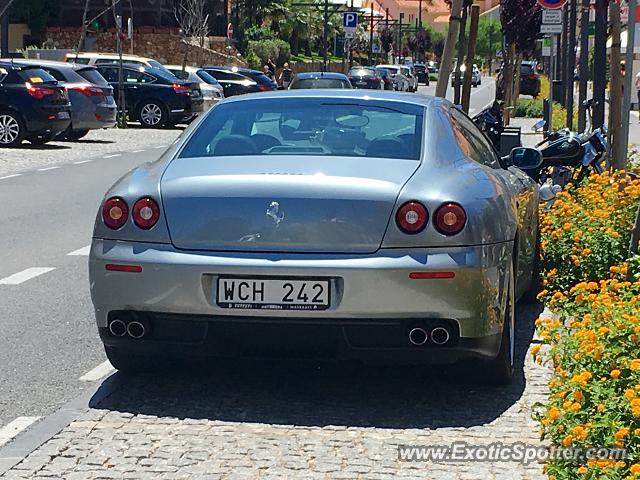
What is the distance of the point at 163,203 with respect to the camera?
6.60 metres

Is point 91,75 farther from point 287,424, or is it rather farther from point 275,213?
point 287,424

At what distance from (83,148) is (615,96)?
16.6 meters

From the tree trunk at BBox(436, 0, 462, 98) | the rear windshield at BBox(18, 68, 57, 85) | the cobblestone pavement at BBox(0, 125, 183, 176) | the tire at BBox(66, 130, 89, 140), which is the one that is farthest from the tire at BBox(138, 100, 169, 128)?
the tree trunk at BBox(436, 0, 462, 98)

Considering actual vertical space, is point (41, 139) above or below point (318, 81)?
below

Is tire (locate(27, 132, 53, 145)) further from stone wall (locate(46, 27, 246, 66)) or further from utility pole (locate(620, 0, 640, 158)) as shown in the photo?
stone wall (locate(46, 27, 246, 66))

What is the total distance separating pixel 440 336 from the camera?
6.48m

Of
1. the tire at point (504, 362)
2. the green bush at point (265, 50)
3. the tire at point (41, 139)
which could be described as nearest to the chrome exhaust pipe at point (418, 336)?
the tire at point (504, 362)

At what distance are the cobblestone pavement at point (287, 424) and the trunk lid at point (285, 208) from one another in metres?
0.74

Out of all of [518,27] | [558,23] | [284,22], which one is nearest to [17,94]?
[558,23]

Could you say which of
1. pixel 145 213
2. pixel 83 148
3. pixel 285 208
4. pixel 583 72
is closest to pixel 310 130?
pixel 285 208

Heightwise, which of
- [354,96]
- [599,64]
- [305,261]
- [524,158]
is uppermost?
[354,96]

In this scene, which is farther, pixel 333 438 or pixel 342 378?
pixel 342 378

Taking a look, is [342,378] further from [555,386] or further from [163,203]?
[555,386]

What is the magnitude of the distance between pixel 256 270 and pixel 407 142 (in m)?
1.17
